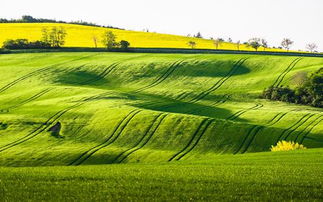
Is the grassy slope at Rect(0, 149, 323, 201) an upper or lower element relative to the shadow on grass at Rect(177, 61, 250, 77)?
upper

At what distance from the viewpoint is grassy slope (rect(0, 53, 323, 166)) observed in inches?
2166

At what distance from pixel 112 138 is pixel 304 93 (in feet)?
132

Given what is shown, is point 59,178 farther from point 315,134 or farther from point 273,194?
point 315,134

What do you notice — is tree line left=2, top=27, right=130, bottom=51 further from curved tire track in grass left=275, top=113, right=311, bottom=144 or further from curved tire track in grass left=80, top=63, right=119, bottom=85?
curved tire track in grass left=275, top=113, right=311, bottom=144

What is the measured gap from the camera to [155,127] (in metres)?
60.3

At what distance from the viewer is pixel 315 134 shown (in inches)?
2397

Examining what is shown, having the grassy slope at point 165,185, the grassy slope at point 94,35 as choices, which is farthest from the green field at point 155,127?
the grassy slope at point 94,35

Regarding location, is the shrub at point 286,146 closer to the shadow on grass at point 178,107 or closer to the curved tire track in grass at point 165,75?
the shadow on grass at point 178,107

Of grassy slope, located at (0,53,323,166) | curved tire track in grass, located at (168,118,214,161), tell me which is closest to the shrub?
grassy slope, located at (0,53,323,166)

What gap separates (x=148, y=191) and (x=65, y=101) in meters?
57.3

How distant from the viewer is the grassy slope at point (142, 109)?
5501cm

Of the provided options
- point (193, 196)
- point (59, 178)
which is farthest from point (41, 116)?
point (193, 196)

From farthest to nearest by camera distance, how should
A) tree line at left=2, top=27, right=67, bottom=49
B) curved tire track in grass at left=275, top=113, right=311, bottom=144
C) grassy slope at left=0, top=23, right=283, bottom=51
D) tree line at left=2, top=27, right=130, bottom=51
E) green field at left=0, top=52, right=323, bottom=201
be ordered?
grassy slope at left=0, top=23, right=283, bottom=51, tree line at left=2, top=27, right=130, bottom=51, tree line at left=2, top=27, right=67, bottom=49, curved tire track in grass at left=275, top=113, right=311, bottom=144, green field at left=0, top=52, right=323, bottom=201

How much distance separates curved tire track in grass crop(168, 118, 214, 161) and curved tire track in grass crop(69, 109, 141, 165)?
820cm
